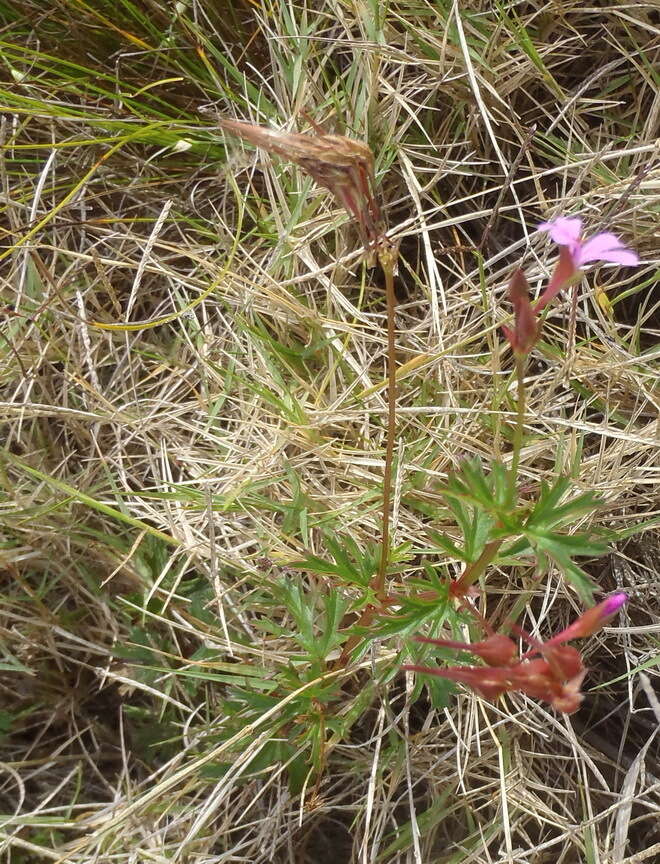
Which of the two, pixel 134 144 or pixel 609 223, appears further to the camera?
pixel 134 144

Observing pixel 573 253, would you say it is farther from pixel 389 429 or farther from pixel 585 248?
pixel 389 429

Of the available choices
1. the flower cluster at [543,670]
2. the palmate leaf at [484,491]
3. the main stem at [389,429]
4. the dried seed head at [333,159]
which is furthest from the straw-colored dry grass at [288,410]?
the dried seed head at [333,159]

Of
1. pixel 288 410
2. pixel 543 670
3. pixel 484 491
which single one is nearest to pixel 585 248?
pixel 484 491

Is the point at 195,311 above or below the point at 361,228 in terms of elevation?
below

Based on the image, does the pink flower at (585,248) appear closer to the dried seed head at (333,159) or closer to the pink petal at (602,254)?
the pink petal at (602,254)

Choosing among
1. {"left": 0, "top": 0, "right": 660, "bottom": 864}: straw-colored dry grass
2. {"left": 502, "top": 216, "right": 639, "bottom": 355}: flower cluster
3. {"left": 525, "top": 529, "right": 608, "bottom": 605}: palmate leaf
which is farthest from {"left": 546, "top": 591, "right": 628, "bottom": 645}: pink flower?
{"left": 0, "top": 0, "right": 660, "bottom": 864}: straw-colored dry grass

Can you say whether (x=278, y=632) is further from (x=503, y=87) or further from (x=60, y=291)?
(x=503, y=87)

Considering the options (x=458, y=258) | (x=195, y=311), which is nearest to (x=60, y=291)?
(x=195, y=311)
